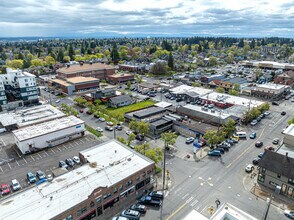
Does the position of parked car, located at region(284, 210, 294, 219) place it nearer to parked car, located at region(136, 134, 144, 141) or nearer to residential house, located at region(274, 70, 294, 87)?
parked car, located at region(136, 134, 144, 141)

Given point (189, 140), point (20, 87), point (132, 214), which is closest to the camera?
point (132, 214)

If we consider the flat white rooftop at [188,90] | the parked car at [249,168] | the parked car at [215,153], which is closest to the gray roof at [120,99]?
the flat white rooftop at [188,90]

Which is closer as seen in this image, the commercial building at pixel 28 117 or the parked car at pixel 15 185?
the parked car at pixel 15 185

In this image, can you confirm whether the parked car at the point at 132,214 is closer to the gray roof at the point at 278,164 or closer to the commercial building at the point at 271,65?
the gray roof at the point at 278,164

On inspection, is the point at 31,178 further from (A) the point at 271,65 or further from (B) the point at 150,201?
(A) the point at 271,65

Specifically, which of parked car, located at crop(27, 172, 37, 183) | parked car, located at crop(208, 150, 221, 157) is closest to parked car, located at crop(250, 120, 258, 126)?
parked car, located at crop(208, 150, 221, 157)

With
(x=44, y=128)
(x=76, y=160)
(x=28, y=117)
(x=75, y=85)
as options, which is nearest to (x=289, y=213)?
(x=76, y=160)
